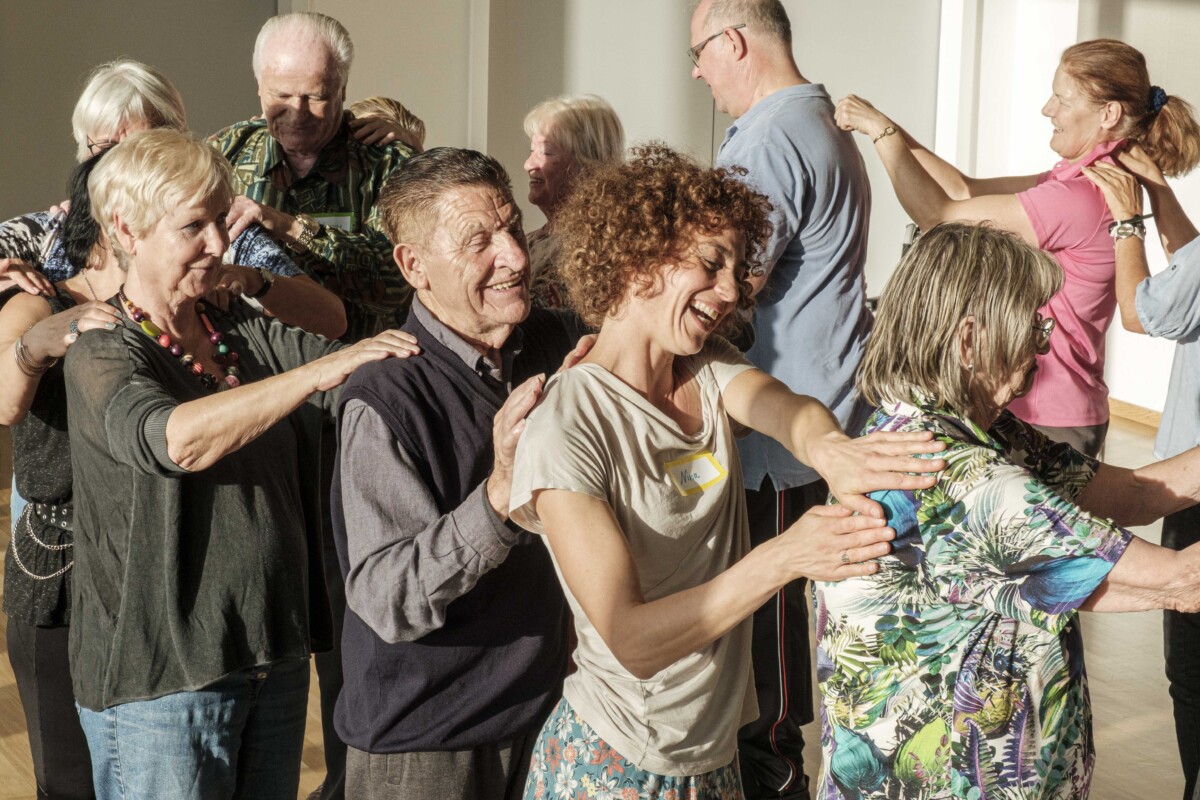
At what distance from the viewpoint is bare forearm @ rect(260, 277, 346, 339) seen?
2396mm

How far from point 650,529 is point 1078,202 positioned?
187 centimetres

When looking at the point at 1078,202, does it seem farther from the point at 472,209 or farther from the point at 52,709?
the point at 52,709

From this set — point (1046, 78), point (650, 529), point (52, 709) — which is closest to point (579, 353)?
point (650, 529)

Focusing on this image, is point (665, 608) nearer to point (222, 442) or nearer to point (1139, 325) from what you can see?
point (222, 442)

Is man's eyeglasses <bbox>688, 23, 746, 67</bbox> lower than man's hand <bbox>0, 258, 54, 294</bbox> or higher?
higher

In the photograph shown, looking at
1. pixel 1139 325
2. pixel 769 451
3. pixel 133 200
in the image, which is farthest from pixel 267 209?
pixel 1139 325

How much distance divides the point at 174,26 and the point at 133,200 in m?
5.86

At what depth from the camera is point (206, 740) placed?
1915mm

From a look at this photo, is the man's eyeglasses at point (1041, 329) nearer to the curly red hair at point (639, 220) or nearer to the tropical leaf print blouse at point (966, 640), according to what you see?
the tropical leaf print blouse at point (966, 640)

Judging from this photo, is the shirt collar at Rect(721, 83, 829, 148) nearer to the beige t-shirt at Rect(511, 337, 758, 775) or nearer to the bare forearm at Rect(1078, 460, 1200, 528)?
the bare forearm at Rect(1078, 460, 1200, 528)

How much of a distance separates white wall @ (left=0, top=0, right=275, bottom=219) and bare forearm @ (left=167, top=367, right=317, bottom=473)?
5953 mm

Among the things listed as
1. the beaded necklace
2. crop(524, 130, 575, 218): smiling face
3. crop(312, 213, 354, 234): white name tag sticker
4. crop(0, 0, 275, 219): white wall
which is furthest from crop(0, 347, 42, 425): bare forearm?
crop(0, 0, 275, 219): white wall

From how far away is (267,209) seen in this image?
8.84ft

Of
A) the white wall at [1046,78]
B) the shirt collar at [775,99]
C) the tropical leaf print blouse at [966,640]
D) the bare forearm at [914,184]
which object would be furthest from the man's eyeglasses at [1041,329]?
the white wall at [1046,78]
